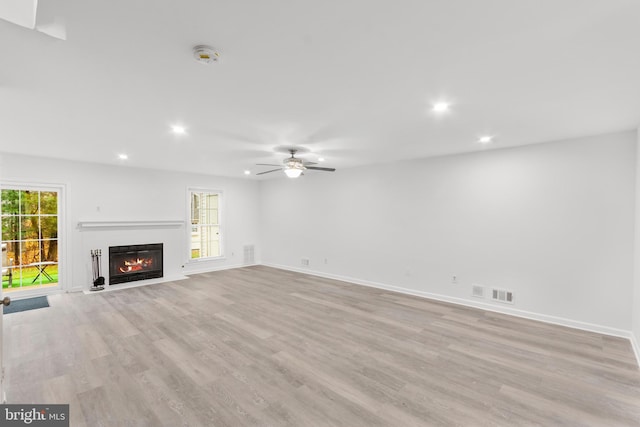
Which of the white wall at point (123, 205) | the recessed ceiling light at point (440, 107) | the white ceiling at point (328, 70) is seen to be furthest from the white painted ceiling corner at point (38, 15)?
the white wall at point (123, 205)

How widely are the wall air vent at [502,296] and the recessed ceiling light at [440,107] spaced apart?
319 cm

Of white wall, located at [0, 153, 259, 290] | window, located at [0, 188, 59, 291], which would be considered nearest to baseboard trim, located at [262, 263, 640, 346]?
white wall, located at [0, 153, 259, 290]

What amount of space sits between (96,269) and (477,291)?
719 cm

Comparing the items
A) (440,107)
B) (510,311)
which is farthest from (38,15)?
(510,311)

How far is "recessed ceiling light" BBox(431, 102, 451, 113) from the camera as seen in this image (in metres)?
2.79

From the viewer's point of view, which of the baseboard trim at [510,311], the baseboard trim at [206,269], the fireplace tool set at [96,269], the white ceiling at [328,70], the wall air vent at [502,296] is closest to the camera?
the white ceiling at [328,70]

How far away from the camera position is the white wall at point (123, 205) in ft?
18.2

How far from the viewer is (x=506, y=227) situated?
14.8 feet

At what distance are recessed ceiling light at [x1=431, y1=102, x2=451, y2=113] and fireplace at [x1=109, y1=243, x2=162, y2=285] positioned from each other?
21.2 feet

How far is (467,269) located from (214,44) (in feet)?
15.9

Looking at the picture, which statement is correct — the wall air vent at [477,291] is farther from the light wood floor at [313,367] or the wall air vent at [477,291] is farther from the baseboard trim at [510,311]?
the light wood floor at [313,367]

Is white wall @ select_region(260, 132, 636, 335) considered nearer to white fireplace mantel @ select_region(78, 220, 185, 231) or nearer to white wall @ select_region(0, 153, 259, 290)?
white wall @ select_region(0, 153, 259, 290)

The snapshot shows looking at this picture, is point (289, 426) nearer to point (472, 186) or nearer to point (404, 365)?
point (404, 365)

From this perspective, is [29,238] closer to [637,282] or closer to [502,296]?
[502,296]
